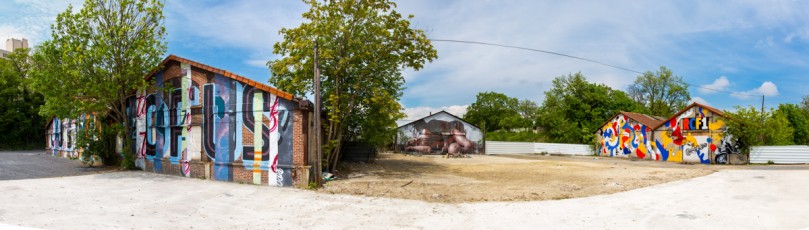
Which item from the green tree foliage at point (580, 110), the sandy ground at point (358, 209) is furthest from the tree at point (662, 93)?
the sandy ground at point (358, 209)

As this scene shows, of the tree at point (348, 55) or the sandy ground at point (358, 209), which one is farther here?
the tree at point (348, 55)

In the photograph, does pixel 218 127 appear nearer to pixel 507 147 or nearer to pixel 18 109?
pixel 507 147

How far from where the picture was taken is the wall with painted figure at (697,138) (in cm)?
2555

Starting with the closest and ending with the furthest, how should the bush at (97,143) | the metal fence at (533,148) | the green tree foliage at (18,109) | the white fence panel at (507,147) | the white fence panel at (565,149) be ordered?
1. the bush at (97,143)
2. the white fence panel at (507,147)
3. the metal fence at (533,148)
4. the white fence panel at (565,149)
5. the green tree foliage at (18,109)

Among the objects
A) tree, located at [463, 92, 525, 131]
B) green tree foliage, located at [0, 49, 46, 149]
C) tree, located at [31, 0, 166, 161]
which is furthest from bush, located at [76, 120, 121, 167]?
tree, located at [463, 92, 525, 131]

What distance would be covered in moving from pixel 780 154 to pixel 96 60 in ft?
110

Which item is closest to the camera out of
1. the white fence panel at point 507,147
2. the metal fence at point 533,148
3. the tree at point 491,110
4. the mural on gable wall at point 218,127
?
the mural on gable wall at point 218,127

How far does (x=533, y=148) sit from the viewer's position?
135 feet

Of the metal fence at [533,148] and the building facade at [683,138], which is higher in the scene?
the building facade at [683,138]

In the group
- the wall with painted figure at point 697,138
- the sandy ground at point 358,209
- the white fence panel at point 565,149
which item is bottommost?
the white fence panel at point 565,149

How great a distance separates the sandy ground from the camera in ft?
25.9

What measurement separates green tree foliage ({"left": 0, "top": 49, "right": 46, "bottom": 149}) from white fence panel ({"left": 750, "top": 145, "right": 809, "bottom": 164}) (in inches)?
2208

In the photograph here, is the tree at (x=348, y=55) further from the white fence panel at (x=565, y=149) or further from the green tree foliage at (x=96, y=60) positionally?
the white fence panel at (x=565, y=149)

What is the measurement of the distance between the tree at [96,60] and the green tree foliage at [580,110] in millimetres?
39704
